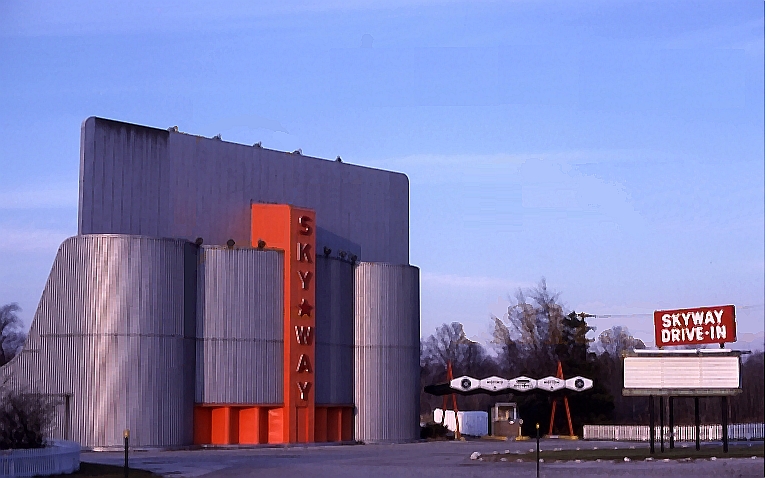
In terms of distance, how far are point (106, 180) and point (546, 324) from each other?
2671 inches

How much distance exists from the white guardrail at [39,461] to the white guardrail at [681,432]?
126 feet

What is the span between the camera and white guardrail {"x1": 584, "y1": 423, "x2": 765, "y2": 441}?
60.8m

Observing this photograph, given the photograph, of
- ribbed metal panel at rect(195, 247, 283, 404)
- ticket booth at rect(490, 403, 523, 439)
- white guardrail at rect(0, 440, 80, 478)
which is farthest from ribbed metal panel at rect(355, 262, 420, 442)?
white guardrail at rect(0, 440, 80, 478)

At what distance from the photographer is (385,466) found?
35312mm

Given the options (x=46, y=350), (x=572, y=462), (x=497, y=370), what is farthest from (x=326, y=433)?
(x=497, y=370)

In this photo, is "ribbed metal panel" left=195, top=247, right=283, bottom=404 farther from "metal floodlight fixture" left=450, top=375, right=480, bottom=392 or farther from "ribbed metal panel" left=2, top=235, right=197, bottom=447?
"metal floodlight fixture" left=450, top=375, right=480, bottom=392

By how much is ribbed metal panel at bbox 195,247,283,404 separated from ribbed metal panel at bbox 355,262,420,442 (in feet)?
19.0

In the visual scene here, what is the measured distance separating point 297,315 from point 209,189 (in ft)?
26.3

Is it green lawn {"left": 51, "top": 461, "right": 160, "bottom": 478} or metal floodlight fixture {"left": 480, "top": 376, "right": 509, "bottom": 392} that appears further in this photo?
metal floodlight fixture {"left": 480, "top": 376, "right": 509, "bottom": 392}

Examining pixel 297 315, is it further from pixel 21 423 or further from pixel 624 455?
pixel 21 423

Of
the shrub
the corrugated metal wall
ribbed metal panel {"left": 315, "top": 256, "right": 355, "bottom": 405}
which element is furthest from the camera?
ribbed metal panel {"left": 315, "top": 256, "right": 355, "bottom": 405}

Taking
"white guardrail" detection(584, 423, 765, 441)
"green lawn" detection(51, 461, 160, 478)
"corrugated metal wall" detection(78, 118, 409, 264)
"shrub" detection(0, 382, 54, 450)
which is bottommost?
"white guardrail" detection(584, 423, 765, 441)

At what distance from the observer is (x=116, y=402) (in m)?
47.9

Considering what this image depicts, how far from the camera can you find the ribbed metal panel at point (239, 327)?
5147 cm
